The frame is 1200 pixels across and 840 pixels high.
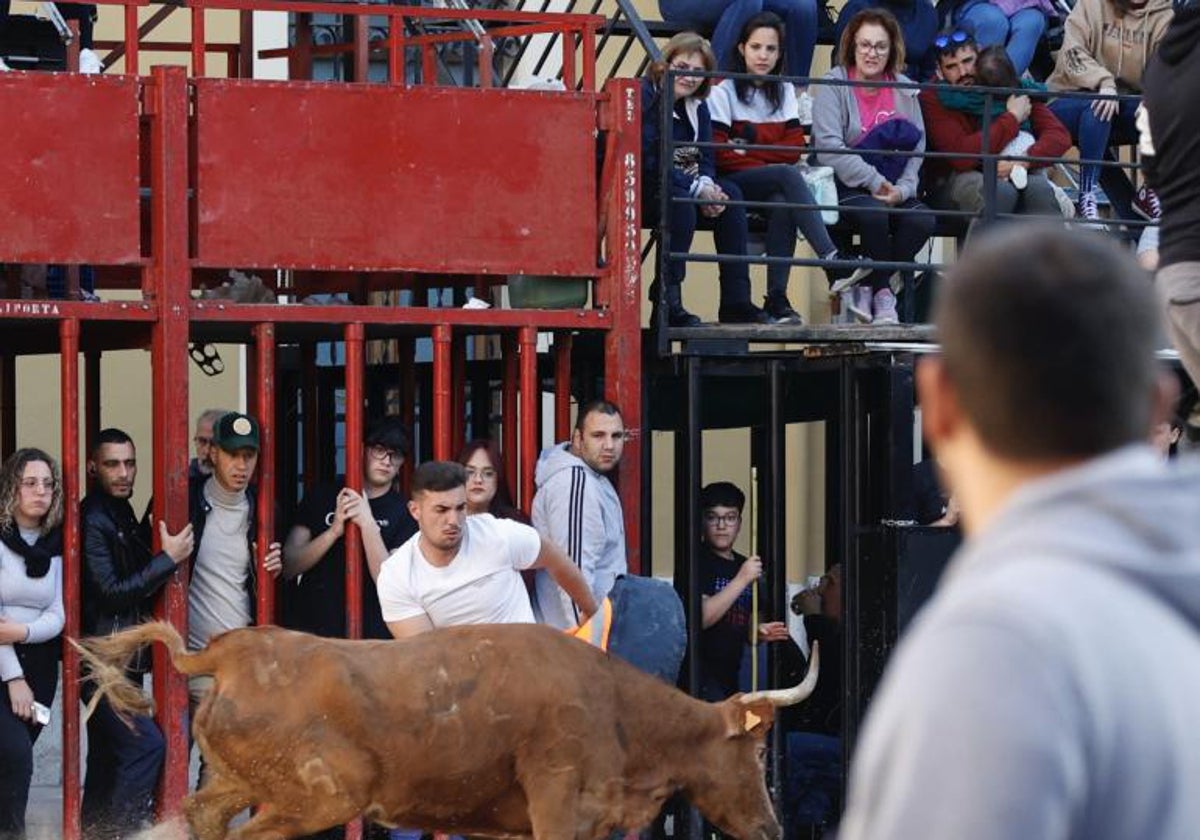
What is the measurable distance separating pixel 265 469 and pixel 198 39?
5.35 feet

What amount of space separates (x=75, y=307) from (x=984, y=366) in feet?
23.3

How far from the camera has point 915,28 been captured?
35.7 feet

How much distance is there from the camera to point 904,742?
7.34 feet

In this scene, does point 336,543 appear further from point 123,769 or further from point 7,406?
point 7,406

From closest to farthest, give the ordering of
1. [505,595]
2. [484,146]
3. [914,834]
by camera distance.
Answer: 1. [914,834]
2. [505,595]
3. [484,146]

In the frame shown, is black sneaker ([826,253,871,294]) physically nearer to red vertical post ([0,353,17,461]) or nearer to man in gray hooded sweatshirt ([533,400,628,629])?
man in gray hooded sweatshirt ([533,400,628,629])

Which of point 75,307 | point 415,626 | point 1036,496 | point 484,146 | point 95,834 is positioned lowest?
point 95,834

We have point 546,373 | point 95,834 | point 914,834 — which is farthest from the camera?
point 546,373

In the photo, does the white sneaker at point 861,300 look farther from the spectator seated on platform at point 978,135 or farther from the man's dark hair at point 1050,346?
the man's dark hair at point 1050,346

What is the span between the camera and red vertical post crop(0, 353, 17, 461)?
11305 millimetres

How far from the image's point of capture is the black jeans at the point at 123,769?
8.87 meters

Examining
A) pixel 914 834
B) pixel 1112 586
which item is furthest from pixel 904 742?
pixel 1112 586

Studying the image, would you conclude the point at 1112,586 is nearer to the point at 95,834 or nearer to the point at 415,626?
the point at 415,626

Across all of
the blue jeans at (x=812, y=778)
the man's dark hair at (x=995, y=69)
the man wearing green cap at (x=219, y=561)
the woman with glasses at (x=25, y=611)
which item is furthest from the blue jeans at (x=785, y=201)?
the woman with glasses at (x=25, y=611)
